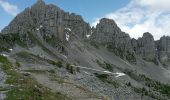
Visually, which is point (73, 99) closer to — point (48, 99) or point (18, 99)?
point (48, 99)

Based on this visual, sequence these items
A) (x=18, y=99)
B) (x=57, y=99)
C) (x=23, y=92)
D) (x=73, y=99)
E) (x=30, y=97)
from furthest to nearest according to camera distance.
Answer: (x=73, y=99) → (x=57, y=99) → (x=23, y=92) → (x=30, y=97) → (x=18, y=99)

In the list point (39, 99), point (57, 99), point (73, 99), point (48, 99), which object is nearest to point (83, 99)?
point (73, 99)

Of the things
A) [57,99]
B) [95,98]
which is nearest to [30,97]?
[57,99]

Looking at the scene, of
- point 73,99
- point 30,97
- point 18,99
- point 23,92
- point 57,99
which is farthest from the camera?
point 73,99

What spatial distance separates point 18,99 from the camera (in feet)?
94.7

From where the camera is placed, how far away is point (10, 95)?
→ 3053 cm

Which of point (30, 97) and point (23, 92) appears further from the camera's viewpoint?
point (23, 92)

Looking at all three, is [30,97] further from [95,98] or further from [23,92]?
[95,98]

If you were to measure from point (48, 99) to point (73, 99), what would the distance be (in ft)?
30.2

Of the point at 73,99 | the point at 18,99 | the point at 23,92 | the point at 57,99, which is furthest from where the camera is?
the point at 73,99

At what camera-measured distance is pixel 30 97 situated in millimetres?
30766

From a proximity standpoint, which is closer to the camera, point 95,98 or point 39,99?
point 39,99

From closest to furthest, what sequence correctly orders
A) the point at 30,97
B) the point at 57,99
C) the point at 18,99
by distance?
the point at 18,99, the point at 30,97, the point at 57,99

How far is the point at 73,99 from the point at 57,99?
6381 mm
